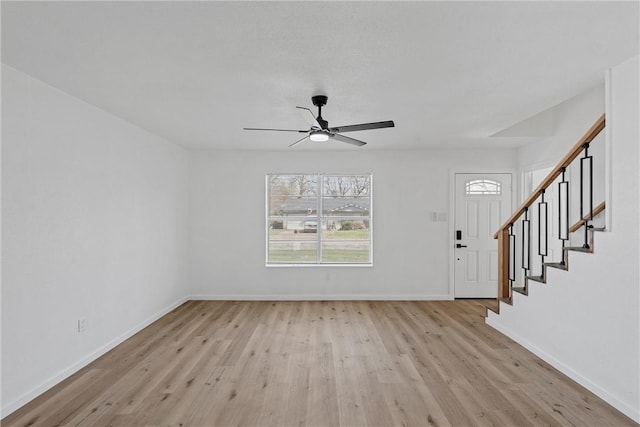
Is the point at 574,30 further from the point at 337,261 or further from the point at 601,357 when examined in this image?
the point at 337,261

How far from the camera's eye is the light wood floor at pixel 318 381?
2346 mm

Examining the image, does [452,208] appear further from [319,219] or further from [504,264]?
[319,219]

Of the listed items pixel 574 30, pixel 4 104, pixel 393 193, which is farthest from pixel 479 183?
pixel 4 104

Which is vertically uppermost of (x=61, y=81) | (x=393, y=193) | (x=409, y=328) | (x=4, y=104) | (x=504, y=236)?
(x=61, y=81)

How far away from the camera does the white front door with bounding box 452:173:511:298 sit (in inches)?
218

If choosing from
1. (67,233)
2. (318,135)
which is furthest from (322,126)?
(67,233)

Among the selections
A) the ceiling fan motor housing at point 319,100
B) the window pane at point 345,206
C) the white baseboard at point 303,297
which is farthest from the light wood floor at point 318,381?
the ceiling fan motor housing at point 319,100

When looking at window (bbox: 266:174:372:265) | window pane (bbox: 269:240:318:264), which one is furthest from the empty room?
window pane (bbox: 269:240:318:264)

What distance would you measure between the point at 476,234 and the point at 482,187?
776mm

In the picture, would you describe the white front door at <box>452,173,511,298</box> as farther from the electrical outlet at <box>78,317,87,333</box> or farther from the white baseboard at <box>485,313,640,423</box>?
the electrical outlet at <box>78,317,87,333</box>

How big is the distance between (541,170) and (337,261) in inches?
133

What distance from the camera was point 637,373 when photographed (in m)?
2.27

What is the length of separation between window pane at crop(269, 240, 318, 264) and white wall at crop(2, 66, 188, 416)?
1.85 m

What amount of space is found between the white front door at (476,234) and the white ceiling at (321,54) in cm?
205
